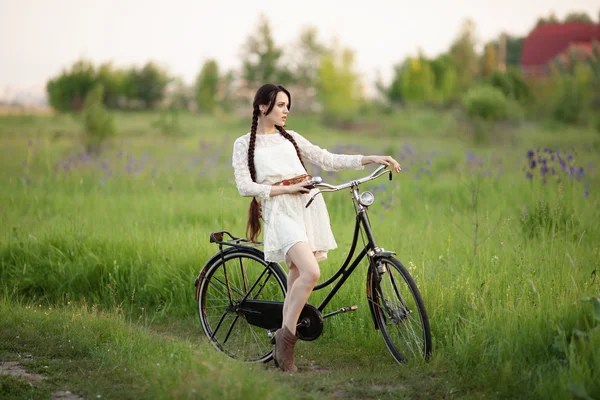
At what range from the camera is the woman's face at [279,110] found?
14.7 feet

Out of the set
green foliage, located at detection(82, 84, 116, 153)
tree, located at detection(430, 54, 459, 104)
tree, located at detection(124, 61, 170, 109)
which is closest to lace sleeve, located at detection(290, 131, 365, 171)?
green foliage, located at detection(82, 84, 116, 153)

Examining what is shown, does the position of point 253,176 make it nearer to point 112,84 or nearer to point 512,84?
point 512,84

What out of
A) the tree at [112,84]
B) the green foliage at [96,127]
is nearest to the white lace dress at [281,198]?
the green foliage at [96,127]

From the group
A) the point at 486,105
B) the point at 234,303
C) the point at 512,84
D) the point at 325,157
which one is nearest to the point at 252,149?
the point at 325,157

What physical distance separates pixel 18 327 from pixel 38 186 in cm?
582

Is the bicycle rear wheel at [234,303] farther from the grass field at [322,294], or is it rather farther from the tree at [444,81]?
the tree at [444,81]

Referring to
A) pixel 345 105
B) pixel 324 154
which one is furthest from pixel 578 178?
pixel 345 105

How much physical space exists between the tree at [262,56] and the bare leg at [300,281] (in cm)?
4076

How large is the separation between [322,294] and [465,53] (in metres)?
43.9

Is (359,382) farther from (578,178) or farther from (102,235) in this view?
(578,178)

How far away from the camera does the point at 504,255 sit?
5.66 m

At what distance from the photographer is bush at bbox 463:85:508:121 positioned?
22.8 m

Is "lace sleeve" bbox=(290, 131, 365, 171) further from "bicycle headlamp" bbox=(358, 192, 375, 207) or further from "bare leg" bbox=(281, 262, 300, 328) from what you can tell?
"bare leg" bbox=(281, 262, 300, 328)

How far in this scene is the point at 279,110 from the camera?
4488 millimetres
